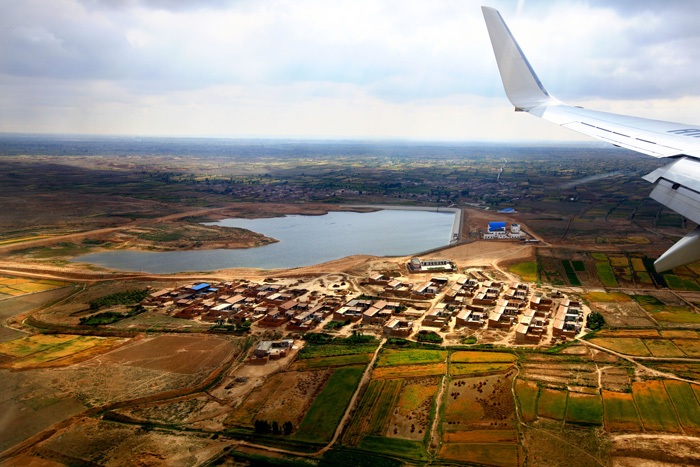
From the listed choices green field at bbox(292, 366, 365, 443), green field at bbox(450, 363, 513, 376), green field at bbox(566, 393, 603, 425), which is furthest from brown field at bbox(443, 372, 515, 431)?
green field at bbox(292, 366, 365, 443)

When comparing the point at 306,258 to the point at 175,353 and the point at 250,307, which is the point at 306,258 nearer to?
the point at 250,307

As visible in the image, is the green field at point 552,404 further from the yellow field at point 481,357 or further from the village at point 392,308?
the village at point 392,308

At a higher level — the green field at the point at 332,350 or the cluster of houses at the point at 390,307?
the cluster of houses at the point at 390,307

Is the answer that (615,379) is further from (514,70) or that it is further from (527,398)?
(514,70)

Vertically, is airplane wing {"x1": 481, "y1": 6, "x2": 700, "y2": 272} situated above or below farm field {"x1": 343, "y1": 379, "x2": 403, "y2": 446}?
above

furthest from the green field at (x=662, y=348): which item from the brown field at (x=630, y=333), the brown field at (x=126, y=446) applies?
the brown field at (x=126, y=446)

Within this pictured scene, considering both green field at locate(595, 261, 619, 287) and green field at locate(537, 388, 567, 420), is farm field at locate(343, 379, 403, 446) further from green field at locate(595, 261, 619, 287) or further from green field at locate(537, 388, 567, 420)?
green field at locate(595, 261, 619, 287)

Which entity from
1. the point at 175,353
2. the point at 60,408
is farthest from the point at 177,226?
the point at 60,408
